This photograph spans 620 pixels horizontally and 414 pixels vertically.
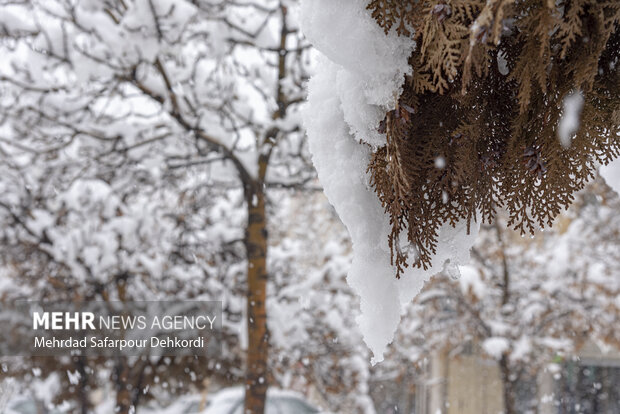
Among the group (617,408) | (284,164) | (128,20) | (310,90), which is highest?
(128,20)

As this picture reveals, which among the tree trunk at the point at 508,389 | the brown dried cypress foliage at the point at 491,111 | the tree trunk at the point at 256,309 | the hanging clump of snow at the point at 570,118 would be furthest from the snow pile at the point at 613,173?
the tree trunk at the point at 508,389

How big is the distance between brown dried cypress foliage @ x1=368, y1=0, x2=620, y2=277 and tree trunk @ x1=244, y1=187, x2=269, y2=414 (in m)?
3.85

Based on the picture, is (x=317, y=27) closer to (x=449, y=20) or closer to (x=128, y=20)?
(x=449, y=20)

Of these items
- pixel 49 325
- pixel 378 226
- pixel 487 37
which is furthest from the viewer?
pixel 49 325

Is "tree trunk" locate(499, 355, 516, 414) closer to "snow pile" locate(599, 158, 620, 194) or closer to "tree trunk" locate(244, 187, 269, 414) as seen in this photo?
"tree trunk" locate(244, 187, 269, 414)

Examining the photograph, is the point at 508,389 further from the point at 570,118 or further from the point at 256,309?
the point at 570,118

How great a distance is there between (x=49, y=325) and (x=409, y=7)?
20.4 feet

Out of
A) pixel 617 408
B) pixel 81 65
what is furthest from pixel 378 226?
pixel 617 408

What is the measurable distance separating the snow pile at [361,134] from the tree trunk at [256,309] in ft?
11.8

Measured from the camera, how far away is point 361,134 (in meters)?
1.21

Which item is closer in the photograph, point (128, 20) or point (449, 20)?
point (449, 20)

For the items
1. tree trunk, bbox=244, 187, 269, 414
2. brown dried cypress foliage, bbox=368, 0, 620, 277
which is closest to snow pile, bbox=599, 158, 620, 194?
brown dried cypress foliage, bbox=368, 0, 620, 277

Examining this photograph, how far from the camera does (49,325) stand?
5898 mm

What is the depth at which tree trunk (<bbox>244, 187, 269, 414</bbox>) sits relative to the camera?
475 cm
